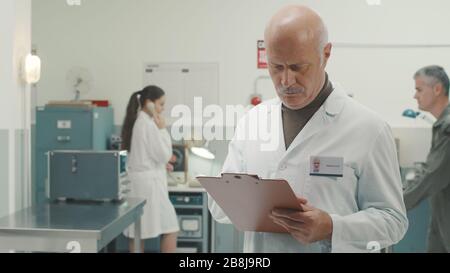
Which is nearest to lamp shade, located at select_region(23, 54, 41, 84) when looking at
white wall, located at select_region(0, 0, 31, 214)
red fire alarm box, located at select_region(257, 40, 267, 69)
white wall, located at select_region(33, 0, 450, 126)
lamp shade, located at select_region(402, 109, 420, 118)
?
white wall, located at select_region(0, 0, 31, 214)

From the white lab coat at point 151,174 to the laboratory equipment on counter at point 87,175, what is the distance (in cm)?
22

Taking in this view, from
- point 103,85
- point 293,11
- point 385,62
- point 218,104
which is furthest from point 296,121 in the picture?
point 103,85

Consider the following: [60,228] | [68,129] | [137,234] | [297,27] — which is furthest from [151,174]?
[297,27]

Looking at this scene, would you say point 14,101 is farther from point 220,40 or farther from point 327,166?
point 327,166

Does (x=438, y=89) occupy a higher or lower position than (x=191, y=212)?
higher

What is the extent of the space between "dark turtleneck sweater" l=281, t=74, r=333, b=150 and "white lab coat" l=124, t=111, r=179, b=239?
1.10 m

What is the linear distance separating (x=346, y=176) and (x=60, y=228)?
3.29 ft

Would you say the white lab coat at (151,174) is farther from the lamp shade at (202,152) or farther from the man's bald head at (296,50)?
the man's bald head at (296,50)

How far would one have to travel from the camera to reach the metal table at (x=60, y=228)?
1.52m

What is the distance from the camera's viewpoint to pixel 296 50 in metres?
1.01

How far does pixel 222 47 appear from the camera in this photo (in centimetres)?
188

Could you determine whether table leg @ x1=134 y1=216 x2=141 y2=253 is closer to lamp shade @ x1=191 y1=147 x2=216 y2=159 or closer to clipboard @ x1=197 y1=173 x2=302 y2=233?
lamp shade @ x1=191 y1=147 x2=216 y2=159

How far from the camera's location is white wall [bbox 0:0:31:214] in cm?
157
